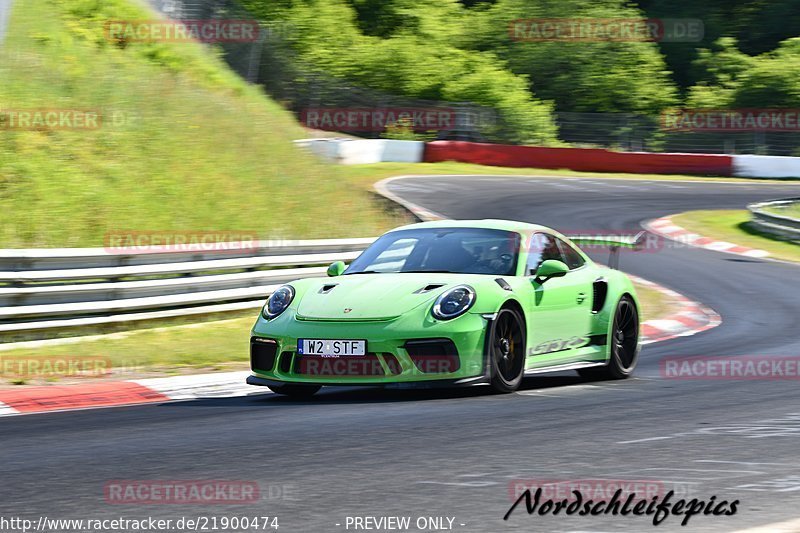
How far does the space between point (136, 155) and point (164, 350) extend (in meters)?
6.20

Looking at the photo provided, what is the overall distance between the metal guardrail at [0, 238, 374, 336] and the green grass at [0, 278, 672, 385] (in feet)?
0.73

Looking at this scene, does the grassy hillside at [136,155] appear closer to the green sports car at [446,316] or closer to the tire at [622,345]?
the green sports car at [446,316]

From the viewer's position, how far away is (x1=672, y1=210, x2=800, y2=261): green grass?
22.4 metres

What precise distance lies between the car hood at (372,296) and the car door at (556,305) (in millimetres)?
618

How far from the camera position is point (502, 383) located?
26.1 ft

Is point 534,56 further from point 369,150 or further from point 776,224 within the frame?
point 776,224

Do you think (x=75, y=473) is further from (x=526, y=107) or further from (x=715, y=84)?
(x=715, y=84)

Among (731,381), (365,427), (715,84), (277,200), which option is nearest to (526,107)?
(715,84)
